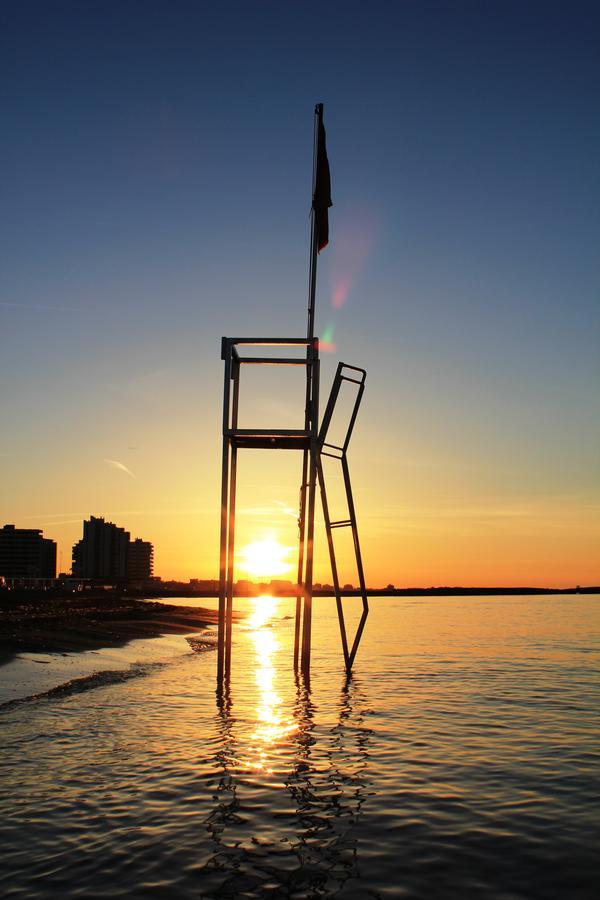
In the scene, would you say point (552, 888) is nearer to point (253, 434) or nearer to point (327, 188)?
point (253, 434)

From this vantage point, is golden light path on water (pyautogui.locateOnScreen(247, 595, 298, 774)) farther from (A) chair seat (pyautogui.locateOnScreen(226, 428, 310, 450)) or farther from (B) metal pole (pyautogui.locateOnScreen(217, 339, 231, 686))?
(A) chair seat (pyautogui.locateOnScreen(226, 428, 310, 450))

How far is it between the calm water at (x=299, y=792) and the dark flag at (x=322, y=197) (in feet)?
38.2

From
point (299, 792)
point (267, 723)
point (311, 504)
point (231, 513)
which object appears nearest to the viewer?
point (299, 792)

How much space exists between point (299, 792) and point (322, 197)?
1510cm

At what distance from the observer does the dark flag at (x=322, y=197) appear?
19328mm

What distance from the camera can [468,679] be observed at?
2164cm

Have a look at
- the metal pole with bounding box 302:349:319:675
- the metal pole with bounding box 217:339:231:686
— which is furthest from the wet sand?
the metal pole with bounding box 302:349:319:675

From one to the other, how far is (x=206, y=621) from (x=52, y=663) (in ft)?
124

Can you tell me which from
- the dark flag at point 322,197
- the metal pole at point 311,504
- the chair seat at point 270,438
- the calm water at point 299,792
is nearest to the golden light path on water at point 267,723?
the calm water at point 299,792

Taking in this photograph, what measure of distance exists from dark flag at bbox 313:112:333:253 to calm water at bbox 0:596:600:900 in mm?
11654

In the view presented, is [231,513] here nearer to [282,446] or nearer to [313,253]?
[282,446]

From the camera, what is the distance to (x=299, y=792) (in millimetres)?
8938

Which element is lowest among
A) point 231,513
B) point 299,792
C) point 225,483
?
point 299,792

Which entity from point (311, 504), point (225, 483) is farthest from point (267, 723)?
point (225, 483)
